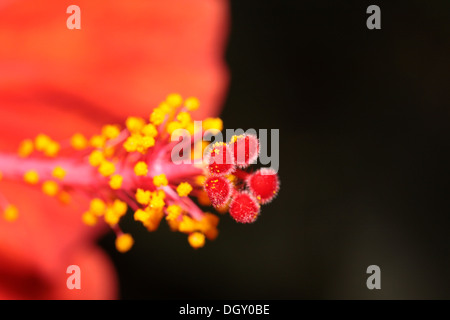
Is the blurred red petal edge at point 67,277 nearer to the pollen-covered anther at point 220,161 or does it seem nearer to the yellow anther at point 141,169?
the yellow anther at point 141,169

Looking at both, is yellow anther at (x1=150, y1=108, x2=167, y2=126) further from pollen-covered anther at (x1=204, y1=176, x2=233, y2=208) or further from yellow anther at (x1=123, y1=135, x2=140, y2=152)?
pollen-covered anther at (x1=204, y1=176, x2=233, y2=208)

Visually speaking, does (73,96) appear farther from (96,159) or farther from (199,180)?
(199,180)

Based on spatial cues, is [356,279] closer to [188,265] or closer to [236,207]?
[188,265]

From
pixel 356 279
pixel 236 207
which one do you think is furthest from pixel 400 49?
pixel 236 207

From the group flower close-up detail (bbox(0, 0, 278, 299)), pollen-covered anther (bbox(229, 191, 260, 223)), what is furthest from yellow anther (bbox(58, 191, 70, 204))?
pollen-covered anther (bbox(229, 191, 260, 223))

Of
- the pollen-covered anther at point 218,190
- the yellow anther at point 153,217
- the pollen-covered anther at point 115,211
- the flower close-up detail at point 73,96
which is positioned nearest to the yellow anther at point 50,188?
the flower close-up detail at point 73,96
